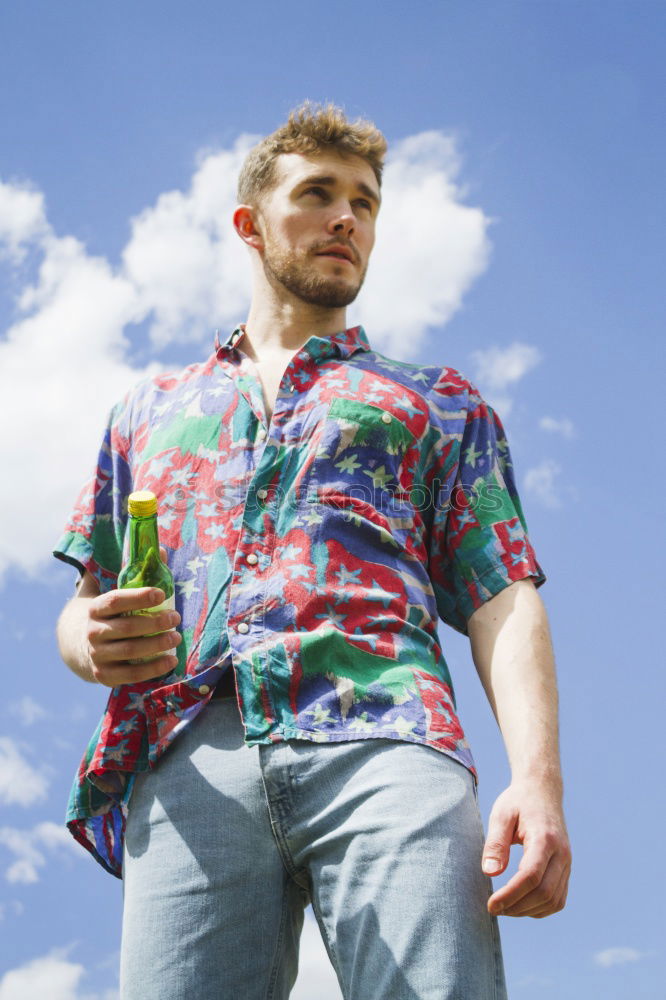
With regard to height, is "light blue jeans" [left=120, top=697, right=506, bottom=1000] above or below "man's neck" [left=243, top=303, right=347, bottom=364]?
below

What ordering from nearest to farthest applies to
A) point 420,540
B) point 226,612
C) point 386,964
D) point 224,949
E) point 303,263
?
1. point 386,964
2. point 224,949
3. point 226,612
4. point 420,540
5. point 303,263

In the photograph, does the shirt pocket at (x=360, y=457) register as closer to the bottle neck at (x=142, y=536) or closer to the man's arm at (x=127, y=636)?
the bottle neck at (x=142, y=536)

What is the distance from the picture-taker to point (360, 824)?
249 centimetres

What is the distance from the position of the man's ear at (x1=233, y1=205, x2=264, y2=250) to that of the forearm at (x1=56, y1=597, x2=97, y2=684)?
1685 mm

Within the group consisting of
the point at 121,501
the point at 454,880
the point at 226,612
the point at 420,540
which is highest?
the point at 121,501

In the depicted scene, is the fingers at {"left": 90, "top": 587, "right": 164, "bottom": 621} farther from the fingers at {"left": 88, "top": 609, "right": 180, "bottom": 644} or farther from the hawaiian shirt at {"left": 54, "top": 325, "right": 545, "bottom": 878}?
the hawaiian shirt at {"left": 54, "top": 325, "right": 545, "bottom": 878}

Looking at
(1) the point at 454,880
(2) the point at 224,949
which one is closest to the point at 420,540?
(1) the point at 454,880

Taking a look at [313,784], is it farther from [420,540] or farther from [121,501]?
[121,501]

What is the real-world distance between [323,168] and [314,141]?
0.17m

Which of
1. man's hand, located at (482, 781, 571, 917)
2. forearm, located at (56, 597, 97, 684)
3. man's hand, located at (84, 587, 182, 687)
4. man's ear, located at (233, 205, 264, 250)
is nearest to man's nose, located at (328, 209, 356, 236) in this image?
man's ear, located at (233, 205, 264, 250)

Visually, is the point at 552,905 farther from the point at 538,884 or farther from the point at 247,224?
the point at 247,224

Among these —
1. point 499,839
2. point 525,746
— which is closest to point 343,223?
point 525,746

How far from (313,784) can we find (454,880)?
41 centimetres

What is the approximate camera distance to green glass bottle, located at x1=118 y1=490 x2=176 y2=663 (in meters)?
2.72
